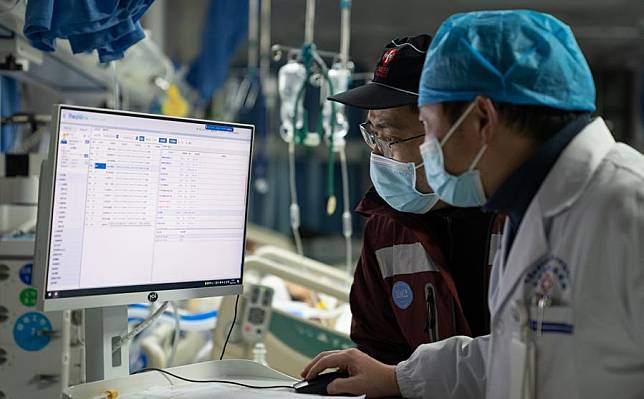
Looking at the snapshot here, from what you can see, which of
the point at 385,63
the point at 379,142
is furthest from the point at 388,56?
the point at 379,142

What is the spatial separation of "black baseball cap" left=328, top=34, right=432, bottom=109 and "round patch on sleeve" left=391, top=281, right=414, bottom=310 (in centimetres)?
44

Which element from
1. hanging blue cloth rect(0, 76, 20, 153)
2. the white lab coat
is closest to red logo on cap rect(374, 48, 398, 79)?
the white lab coat

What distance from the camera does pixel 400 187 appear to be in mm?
1796

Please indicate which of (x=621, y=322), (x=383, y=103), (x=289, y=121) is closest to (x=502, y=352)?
(x=621, y=322)

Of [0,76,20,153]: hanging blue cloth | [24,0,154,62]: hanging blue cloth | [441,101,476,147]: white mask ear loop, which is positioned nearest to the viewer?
A: [441,101,476,147]: white mask ear loop

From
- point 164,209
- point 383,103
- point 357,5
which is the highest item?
point 357,5

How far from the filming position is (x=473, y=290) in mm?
1796

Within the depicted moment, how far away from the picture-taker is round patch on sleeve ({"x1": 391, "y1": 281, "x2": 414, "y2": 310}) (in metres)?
1.82

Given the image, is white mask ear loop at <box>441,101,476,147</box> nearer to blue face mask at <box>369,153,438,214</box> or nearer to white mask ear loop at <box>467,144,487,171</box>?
white mask ear loop at <box>467,144,487,171</box>

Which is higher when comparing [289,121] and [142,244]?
[289,121]

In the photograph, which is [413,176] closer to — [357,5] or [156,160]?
[156,160]

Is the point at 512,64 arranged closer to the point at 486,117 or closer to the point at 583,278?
the point at 486,117

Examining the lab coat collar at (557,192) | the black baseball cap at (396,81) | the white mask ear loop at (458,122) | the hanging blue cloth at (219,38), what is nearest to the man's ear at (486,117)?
the white mask ear loop at (458,122)

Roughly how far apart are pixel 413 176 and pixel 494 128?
20.2 inches
